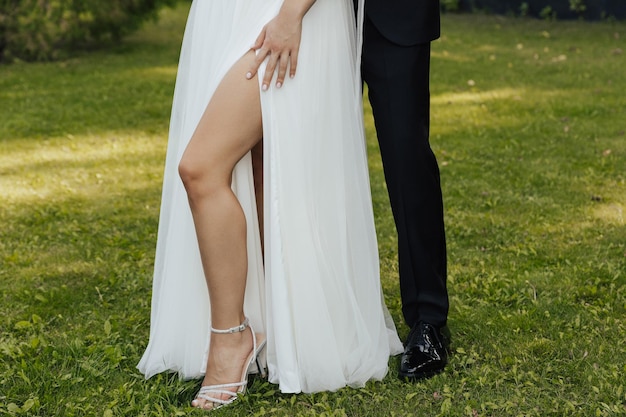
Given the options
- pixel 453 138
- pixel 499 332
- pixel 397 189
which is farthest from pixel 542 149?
pixel 397 189

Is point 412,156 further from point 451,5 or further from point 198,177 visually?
point 451,5

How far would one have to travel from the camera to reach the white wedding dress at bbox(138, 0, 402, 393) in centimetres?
278

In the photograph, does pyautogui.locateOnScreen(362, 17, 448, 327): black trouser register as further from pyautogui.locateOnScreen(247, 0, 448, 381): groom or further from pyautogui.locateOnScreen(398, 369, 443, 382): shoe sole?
pyautogui.locateOnScreen(398, 369, 443, 382): shoe sole

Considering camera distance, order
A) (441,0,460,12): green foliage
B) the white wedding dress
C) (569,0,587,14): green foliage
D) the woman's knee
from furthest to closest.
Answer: (441,0,460,12): green foliage < (569,0,587,14): green foliage < the white wedding dress < the woman's knee

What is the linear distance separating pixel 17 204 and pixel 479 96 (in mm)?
4440

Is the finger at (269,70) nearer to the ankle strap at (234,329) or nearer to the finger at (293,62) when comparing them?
the finger at (293,62)

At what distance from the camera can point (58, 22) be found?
11.3 metres

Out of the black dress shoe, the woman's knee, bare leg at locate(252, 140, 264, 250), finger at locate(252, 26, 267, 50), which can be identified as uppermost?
finger at locate(252, 26, 267, 50)

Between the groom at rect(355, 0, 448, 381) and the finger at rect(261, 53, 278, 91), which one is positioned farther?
the groom at rect(355, 0, 448, 381)

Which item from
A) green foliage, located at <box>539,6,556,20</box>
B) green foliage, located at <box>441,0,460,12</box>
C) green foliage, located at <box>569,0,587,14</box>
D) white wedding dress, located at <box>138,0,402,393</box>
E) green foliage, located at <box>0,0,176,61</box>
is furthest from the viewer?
green foliage, located at <box>441,0,460,12</box>

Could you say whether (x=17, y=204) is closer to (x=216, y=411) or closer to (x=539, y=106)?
(x=216, y=411)

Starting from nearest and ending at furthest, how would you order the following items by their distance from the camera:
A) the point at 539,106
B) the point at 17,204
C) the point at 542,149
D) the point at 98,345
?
the point at 98,345
the point at 17,204
the point at 542,149
the point at 539,106

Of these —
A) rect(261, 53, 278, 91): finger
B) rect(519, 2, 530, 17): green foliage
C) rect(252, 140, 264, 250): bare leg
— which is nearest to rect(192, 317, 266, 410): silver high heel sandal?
rect(252, 140, 264, 250): bare leg

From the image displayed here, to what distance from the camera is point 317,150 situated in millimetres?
2840
